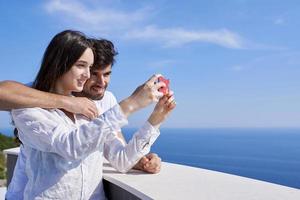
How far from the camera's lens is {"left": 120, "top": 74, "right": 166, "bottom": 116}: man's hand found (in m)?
1.73

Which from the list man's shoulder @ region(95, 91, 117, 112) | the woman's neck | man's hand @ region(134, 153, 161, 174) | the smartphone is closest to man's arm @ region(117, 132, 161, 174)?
man's hand @ region(134, 153, 161, 174)

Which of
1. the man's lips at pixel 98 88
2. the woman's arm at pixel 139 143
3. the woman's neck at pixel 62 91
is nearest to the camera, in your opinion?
the woman's neck at pixel 62 91

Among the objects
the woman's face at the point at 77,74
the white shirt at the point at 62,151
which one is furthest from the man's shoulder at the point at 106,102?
the woman's face at the point at 77,74

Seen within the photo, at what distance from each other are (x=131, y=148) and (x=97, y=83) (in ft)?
1.58

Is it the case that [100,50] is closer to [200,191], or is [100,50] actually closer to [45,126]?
[45,126]

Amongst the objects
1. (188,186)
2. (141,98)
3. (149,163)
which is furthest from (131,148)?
(141,98)

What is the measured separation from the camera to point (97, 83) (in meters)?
2.50

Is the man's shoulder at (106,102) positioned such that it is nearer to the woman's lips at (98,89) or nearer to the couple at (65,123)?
the woman's lips at (98,89)

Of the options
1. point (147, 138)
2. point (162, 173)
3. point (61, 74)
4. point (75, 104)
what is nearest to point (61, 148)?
point (75, 104)

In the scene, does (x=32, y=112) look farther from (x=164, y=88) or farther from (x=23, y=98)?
(x=164, y=88)

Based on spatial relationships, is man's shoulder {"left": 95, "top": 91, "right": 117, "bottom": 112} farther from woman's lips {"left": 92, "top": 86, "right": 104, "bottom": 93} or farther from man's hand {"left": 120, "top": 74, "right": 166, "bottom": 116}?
man's hand {"left": 120, "top": 74, "right": 166, "bottom": 116}

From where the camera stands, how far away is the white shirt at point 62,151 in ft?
5.57

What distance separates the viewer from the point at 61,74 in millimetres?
1900

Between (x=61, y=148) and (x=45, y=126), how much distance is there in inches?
4.6
